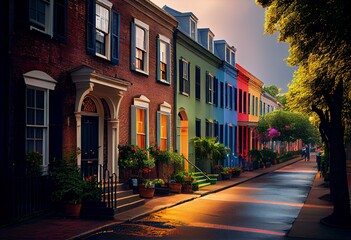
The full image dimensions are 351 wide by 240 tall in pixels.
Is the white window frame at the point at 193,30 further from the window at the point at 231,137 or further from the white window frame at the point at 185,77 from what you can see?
the window at the point at 231,137

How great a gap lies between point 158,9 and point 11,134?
11251mm

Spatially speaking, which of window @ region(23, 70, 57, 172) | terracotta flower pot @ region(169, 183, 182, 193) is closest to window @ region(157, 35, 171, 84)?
terracotta flower pot @ region(169, 183, 182, 193)

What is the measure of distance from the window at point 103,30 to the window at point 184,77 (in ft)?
23.8

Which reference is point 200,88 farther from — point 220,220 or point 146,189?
point 220,220

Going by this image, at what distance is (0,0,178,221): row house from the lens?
11.9 metres

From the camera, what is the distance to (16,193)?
1141 centimetres

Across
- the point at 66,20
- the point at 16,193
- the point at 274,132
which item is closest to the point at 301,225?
the point at 16,193

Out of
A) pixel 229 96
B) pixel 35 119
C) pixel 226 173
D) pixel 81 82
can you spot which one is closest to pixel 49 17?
pixel 81 82

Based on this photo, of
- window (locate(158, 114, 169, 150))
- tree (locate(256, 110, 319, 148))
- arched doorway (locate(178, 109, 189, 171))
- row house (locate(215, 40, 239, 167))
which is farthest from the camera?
tree (locate(256, 110, 319, 148))

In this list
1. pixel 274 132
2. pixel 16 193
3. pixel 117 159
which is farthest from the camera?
pixel 274 132

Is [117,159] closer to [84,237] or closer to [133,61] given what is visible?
[133,61]

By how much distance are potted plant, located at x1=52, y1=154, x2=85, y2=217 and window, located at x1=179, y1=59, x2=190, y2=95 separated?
12.1 m

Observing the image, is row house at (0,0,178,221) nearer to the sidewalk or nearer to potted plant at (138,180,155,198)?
the sidewalk

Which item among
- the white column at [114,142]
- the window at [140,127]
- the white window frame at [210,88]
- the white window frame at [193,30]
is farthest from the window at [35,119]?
the white window frame at [210,88]
